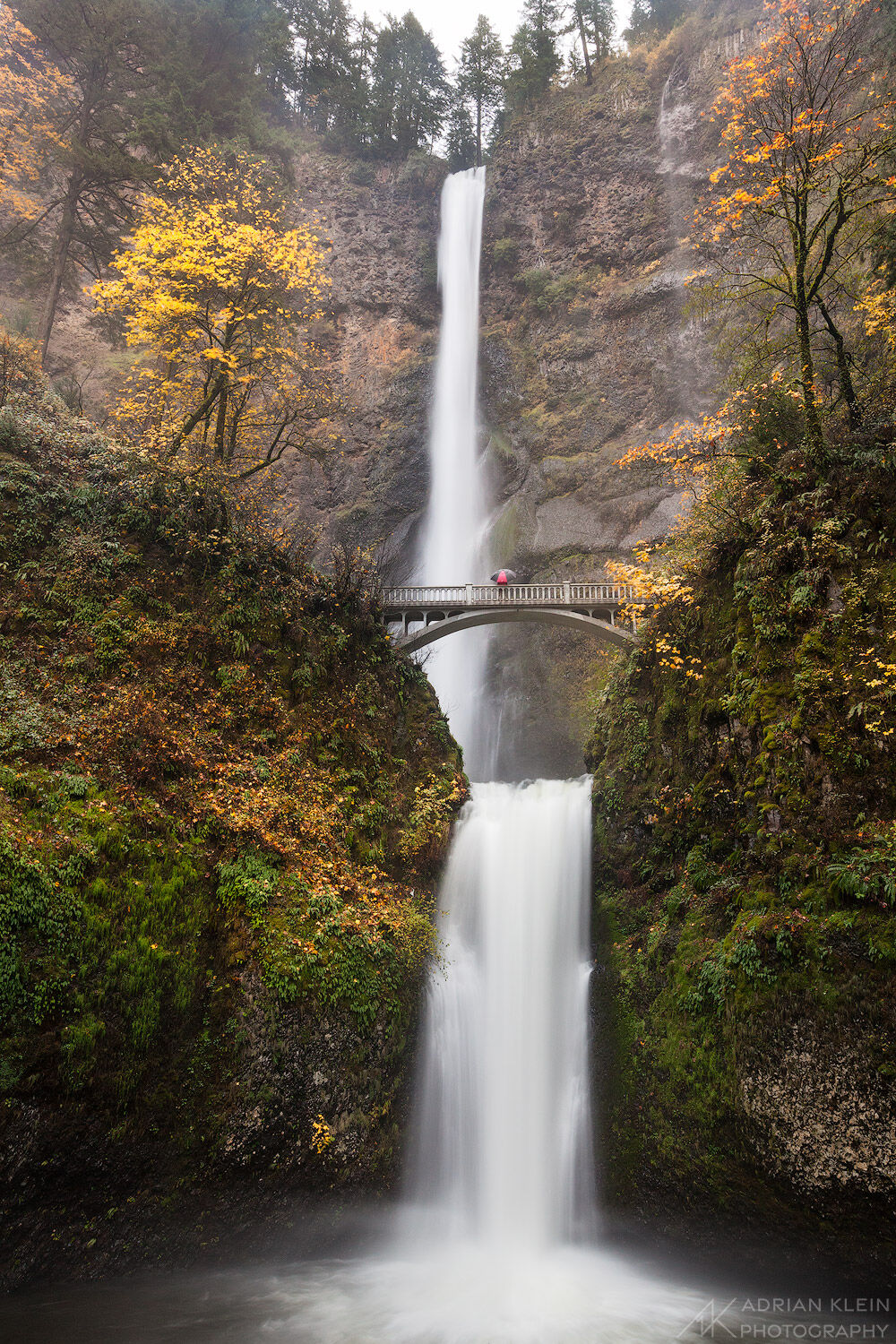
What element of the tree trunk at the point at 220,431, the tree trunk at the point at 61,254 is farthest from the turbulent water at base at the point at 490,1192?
the tree trunk at the point at 61,254

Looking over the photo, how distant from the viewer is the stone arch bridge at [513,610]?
67.6 feet

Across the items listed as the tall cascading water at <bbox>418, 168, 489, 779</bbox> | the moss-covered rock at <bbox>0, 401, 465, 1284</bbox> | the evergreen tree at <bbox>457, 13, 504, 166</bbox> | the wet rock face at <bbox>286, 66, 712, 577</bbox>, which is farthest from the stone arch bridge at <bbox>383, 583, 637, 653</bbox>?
the evergreen tree at <bbox>457, 13, 504, 166</bbox>

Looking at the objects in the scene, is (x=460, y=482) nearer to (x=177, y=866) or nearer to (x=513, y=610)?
(x=513, y=610)

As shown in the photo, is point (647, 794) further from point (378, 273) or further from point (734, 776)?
point (378, 273)

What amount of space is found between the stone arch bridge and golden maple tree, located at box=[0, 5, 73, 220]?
13.2 metres

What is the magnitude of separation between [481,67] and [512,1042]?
4569 centimetres

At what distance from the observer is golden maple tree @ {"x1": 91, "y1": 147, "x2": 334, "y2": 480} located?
526 inches

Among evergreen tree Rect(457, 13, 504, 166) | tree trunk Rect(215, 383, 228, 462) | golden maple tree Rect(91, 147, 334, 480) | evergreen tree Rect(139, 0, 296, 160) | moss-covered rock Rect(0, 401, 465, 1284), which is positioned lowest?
moss-covered rock Rect(0, 401, 465, 1284)

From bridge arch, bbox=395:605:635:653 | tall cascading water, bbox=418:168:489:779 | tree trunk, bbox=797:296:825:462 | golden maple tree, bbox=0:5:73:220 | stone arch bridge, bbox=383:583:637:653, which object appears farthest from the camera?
tall cascading water, bbox=418:168:489:779

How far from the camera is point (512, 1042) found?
10.9 meters

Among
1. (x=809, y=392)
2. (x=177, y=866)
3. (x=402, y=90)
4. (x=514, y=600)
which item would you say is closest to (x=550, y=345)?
(x=514, y=600)

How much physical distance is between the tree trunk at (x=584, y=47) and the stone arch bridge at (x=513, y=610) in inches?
1125

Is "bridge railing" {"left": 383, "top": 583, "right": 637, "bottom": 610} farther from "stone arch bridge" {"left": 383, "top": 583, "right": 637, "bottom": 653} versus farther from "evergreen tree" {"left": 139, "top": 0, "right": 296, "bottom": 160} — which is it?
"evergreen tree" {"left": 139, "top": 0, "right": 296, "bottom": 160}

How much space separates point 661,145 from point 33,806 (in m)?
36.1
